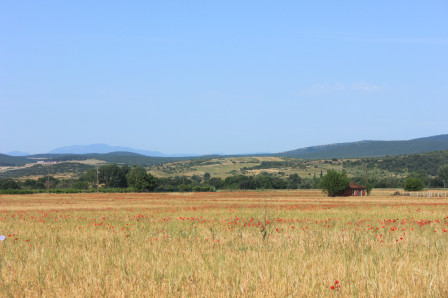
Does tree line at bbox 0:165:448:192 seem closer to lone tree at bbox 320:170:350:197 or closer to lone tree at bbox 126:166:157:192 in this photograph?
lone tree at bbox 126:166:157:192

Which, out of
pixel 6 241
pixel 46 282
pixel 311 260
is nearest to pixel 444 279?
pixel 311 260

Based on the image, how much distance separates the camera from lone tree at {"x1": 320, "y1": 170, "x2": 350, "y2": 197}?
85.1 m

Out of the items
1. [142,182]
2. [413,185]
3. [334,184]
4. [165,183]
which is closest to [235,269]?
[334,184]

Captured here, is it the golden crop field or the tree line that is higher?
the golden crop field

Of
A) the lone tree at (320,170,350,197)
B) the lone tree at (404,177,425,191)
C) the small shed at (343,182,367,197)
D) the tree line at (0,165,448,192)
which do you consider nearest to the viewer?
the lone tree at (320,170,350,197)

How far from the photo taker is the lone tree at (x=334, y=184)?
279ft

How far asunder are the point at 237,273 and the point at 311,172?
183 meters

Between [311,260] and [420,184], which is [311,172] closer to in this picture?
[420,184]

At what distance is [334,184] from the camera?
85.2m

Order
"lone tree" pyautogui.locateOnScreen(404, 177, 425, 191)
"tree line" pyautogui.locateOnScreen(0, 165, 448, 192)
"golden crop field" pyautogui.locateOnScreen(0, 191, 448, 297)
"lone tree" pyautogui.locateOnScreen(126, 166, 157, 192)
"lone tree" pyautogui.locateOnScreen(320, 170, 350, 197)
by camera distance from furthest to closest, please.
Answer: "tree line" pyautogui.locateOnScreen(0, 165, 448, 192)
"lone tree" pyautogui.locateOnScreen(126, 166, 157, 192)
"lone tree" pyautogui.locateOnScreen(404, 177, 425, 191)
"lone tree" pyautogui.locateOnScreen(320, 170, 350, 197)
"golden crop field" pyautogui.locateOnScreen(0, 191, 448, 297)

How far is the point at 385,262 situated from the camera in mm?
9703

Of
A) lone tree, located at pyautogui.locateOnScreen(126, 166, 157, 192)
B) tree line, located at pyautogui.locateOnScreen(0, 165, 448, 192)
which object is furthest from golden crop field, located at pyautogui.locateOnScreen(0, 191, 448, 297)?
tree line, located at pyautogui.locateOnScreen(0, 165, 448, 192)

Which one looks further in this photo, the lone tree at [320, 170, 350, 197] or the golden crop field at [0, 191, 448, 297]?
the lone tree at [320, 170, 350, 197]

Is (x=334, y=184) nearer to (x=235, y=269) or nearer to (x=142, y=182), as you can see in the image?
(x=142, y=182)
